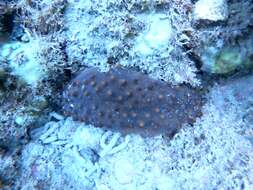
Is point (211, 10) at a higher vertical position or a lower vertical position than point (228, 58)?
higher

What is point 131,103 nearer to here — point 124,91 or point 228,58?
point 124,91

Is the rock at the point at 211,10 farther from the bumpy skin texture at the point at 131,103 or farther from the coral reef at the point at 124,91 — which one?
the bumpy skin texture at the point at 131,103

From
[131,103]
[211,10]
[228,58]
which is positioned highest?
[211,10]

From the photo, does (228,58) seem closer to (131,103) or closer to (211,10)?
(211,10)

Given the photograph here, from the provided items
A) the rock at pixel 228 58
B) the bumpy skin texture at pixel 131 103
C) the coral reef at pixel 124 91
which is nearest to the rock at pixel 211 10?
the coral reef at pixel 124 91

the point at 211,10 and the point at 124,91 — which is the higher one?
the point at 211,10

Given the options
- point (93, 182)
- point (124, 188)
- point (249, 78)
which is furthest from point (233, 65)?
point (93, 182)

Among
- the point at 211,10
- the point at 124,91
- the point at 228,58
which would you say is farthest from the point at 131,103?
the point at 211,10

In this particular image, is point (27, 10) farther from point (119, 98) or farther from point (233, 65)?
point (233, 65)
